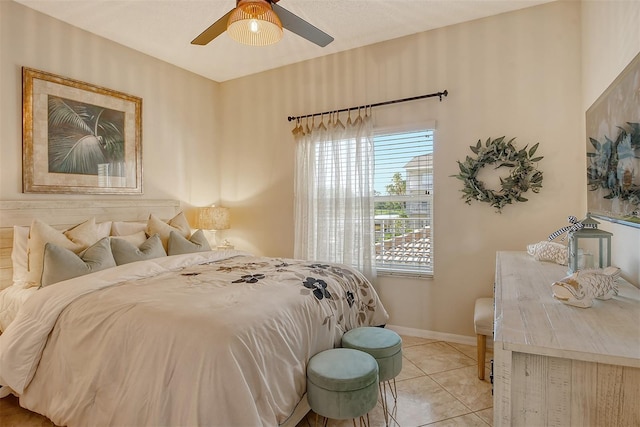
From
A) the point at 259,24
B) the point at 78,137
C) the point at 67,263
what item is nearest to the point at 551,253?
the point at 259,24

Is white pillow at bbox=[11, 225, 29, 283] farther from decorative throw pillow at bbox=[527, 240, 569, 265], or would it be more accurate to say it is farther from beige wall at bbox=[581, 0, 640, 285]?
beige wall at bbox=[581, 0, 640, 285]

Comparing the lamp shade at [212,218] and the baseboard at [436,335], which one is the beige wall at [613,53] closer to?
the baseboard at [436,335]

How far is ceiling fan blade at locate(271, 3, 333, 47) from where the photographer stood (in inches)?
80.2

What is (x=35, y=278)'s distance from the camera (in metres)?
2.39

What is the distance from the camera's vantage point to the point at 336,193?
3654mm

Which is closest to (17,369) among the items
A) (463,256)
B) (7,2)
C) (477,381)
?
(7,2)

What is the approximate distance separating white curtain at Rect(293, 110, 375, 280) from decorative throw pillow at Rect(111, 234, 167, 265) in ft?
4.90

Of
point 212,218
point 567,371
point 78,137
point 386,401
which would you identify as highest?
point 78,137

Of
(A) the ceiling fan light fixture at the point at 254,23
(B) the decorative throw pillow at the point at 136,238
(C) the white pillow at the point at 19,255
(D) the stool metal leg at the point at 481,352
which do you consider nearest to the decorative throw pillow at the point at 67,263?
(C) the white pillow at the point at 19,255

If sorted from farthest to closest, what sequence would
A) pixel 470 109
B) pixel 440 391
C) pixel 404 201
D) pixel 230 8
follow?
pixel 404 201
pixel 470 109
pixel 230 8
pixel 440 391

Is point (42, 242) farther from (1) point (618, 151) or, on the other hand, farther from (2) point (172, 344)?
(1) point (618, 151)

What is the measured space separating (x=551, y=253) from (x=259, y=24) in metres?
2.29

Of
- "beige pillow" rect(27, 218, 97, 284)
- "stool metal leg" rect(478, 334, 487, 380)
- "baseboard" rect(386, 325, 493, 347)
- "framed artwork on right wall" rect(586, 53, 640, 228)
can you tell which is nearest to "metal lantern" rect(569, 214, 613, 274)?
"framed artwork on right wall" rect(586, 53, 640, 228)

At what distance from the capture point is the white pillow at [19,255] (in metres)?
2.51
